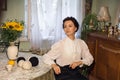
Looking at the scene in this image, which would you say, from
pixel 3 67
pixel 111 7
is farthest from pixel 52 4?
pixel 3 67

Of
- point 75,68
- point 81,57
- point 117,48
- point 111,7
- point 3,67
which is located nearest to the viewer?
point 3,67

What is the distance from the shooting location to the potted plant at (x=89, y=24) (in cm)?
345

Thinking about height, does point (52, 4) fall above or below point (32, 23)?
above

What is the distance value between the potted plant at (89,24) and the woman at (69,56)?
3.95ft

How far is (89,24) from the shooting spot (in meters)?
3.48

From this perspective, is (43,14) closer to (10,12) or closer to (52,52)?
(10,12)

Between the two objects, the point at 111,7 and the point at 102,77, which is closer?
the point at 102,77

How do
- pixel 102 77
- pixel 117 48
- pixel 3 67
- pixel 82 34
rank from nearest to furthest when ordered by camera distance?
pixel 3 67 < pixel 117 48 < pixel 102 77 < pixel 82 34

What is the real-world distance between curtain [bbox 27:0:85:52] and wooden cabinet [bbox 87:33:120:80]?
0.63 m

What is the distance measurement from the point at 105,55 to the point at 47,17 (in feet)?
4.00

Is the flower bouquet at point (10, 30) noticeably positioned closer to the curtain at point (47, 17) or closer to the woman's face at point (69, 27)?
the woman's face at point (69, 27)

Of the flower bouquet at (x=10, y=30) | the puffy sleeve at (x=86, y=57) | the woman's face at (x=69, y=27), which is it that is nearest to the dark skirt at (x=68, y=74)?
the puffy sleeve at (x=86, y=57)

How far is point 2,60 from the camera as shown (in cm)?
211

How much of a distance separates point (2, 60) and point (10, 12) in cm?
157
